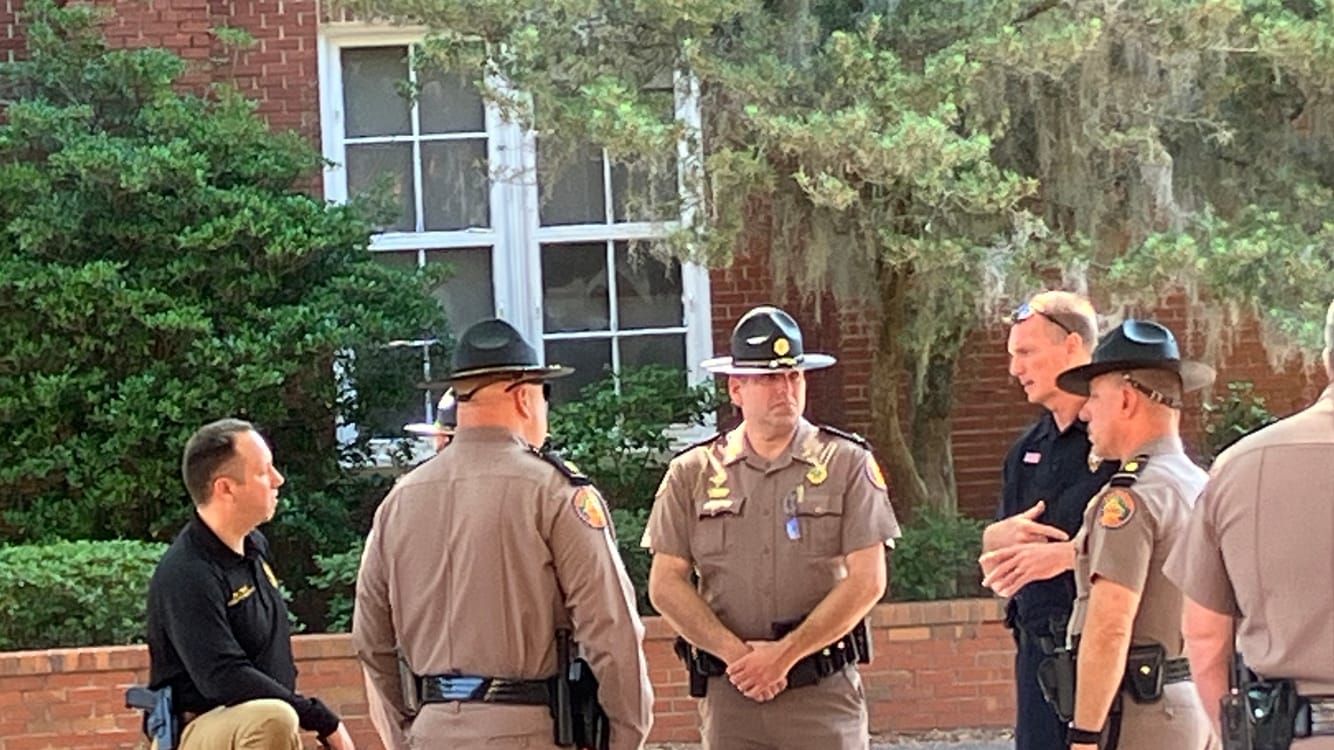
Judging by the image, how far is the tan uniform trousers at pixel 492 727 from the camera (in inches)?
166

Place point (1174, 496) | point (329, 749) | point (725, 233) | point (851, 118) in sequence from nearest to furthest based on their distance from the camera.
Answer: point (1174, 496) < point (329, 749) < point (851, 118) < point (725, 233)

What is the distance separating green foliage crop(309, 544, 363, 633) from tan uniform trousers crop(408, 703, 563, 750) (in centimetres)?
429

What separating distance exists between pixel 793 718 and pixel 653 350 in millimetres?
5978

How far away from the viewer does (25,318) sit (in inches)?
361

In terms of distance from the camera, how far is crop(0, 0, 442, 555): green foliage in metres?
9.03

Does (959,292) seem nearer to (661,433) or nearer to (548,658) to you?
(661,433)

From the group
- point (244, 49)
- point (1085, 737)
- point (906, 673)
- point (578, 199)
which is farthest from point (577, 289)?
point (1085, 737)

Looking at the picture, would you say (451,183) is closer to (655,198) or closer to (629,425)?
(629,425)

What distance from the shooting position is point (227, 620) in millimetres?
4730

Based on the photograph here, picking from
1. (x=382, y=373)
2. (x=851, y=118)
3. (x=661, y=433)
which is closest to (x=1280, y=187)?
(x=851, y=118)

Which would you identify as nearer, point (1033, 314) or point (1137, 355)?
point (1137, 355)

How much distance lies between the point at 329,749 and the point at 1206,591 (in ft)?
8.90

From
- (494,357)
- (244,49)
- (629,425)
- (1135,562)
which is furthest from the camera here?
(244,49)

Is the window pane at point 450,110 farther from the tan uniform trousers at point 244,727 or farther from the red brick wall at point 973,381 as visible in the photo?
the tan uniform trousers at point 244,727
